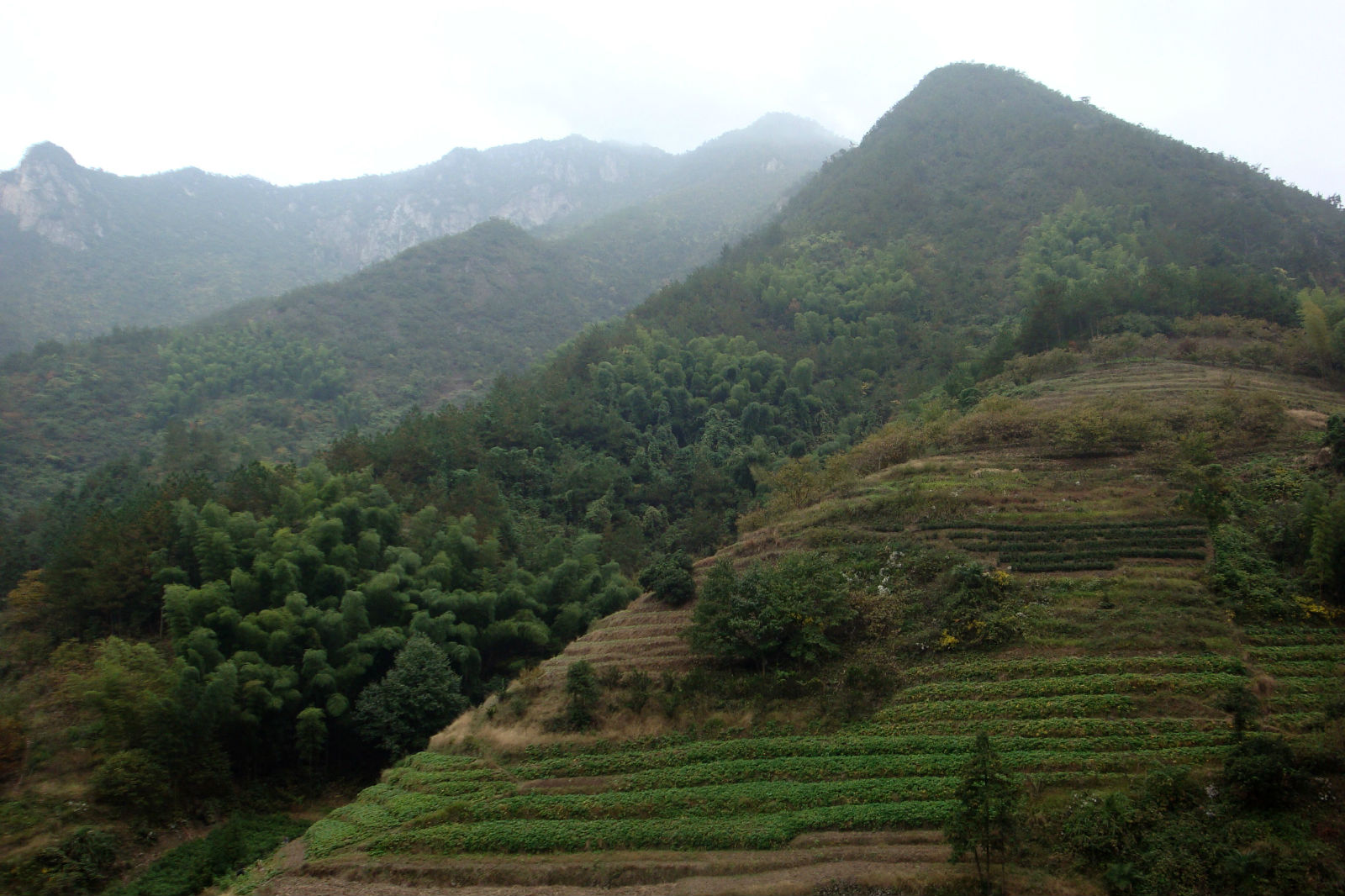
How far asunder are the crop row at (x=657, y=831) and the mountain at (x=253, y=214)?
67.3 m

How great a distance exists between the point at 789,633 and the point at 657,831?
5739 mm

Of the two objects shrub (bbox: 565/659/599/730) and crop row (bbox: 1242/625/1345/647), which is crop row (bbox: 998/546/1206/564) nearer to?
crop row (bbox: 1242/625/1345/647)

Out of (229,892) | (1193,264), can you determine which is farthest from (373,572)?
(1193,264)

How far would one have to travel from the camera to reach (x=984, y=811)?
984 centimetres

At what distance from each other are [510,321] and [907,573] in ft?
203

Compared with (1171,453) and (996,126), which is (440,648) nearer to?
(1171,453)

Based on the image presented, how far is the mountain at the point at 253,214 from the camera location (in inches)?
3034

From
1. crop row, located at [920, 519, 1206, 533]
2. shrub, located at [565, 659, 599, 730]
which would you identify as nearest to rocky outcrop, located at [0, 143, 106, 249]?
shrub, located at [565, 659, 599, 730]

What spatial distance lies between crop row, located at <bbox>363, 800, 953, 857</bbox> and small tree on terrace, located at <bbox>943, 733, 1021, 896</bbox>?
60.1 inches

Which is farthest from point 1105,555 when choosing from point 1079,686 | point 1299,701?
point 1299,701

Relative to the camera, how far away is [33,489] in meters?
39.5

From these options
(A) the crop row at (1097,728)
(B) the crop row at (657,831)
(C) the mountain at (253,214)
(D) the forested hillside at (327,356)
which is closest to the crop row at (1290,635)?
(A) the crop row at (1097,728)

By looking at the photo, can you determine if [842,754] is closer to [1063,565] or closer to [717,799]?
[717,799]

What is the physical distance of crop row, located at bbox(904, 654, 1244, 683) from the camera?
14.0m
